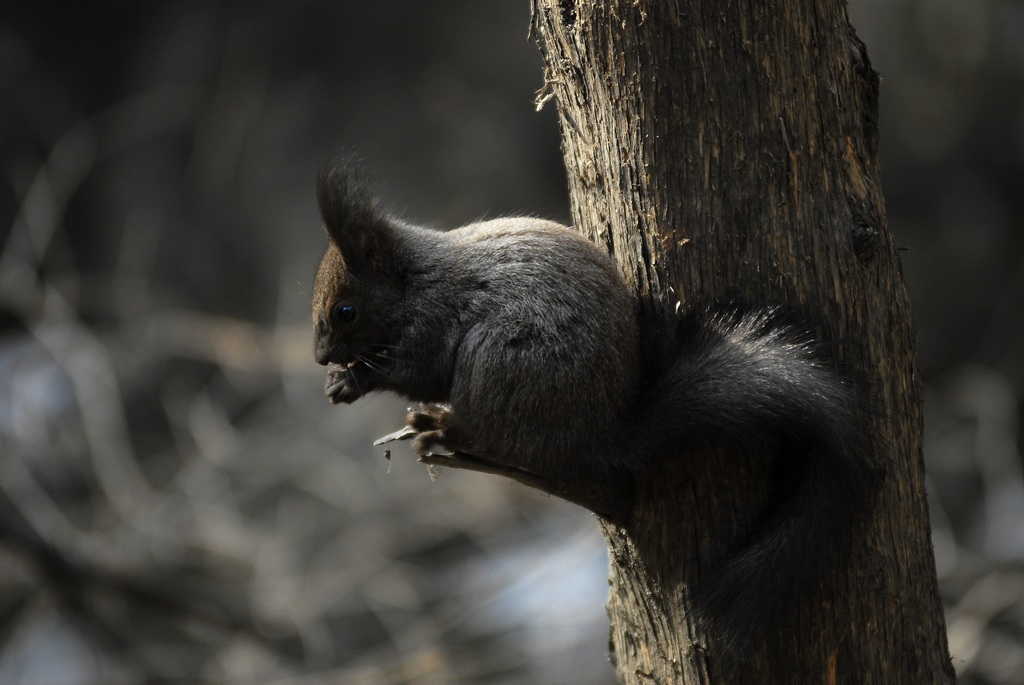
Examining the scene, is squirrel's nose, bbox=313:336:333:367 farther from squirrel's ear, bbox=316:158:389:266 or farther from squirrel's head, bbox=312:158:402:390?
squirrel's ear, bbox=316:158:389:266

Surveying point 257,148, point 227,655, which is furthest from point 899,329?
point 257,148

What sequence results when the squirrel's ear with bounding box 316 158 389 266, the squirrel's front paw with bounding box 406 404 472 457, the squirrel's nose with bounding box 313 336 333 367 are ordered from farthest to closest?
1. the squirrel's nose with bounding box 313 336 333 367
2. the squirrel's ear with bounding box 316 158 389 266
3. the squirrel's front paw with bounding box 406 404 472 457

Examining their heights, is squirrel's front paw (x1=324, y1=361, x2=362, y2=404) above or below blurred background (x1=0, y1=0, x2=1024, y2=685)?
below

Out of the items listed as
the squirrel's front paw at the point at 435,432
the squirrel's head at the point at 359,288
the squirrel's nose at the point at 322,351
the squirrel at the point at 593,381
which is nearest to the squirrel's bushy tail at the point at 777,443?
the squirrel at the point at 593,381

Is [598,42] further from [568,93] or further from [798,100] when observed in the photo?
[798,100]

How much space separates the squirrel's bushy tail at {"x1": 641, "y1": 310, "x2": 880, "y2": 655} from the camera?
171 centimetres

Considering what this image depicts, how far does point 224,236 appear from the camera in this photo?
21.9 feet

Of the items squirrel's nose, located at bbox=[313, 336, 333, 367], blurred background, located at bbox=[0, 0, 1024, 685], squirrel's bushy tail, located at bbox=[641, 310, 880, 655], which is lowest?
squirrel's bushy tail, located at bbox=[641, 310, 880, 655]

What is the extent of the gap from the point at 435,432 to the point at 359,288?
16.7 inches

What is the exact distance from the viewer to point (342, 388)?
2209 mm

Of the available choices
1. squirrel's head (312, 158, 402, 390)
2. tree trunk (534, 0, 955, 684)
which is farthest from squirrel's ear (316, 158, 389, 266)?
tree trunk (534, 0, 955, 684)

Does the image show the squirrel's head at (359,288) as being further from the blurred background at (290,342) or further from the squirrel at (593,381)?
the blurred background at (290,342)

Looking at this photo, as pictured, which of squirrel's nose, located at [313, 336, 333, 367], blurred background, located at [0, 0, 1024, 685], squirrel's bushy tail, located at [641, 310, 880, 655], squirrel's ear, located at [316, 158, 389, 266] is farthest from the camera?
blurred background, located at [0, 0, 1024, 685]

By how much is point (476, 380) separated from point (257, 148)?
5.25 metres
